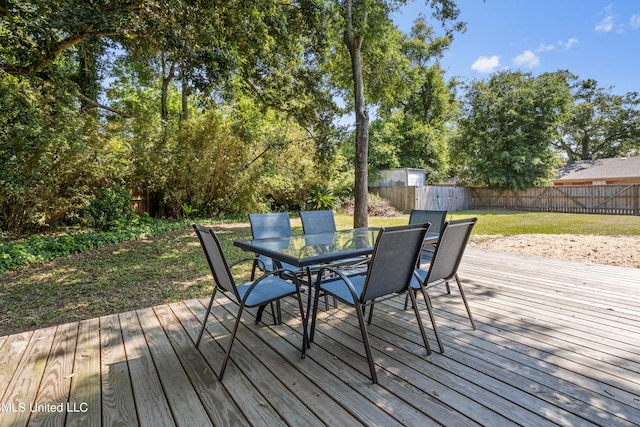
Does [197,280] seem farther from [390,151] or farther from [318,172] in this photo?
[390,151]

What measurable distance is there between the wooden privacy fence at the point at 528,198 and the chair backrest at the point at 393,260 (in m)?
12.5

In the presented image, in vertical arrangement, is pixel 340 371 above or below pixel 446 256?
below

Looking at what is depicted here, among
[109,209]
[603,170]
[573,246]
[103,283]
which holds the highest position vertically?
[603,170]

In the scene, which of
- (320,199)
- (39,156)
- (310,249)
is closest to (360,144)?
(310,249)

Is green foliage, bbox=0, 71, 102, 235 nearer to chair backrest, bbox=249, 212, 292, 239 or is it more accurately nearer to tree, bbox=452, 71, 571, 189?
chair backrest, bbox=249, 212, 292, 239

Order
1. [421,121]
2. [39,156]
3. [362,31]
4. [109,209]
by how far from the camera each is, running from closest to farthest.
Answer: [39,156] < [362,31] < [109,209] < [421,121]

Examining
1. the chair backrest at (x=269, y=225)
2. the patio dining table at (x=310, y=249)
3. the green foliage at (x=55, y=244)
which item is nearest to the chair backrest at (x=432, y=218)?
the patio dining table at (x=310, y=249)

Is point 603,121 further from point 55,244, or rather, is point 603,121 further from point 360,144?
point 55,244

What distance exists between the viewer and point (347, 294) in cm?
205

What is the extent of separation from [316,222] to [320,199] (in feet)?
→ 31.4

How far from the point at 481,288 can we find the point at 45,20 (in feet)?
19.1

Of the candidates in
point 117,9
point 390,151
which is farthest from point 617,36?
point 117,9

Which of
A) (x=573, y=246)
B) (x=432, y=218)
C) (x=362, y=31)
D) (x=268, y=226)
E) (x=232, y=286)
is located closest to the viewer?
(x=232, y=286)

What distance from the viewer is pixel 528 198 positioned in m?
16.1
